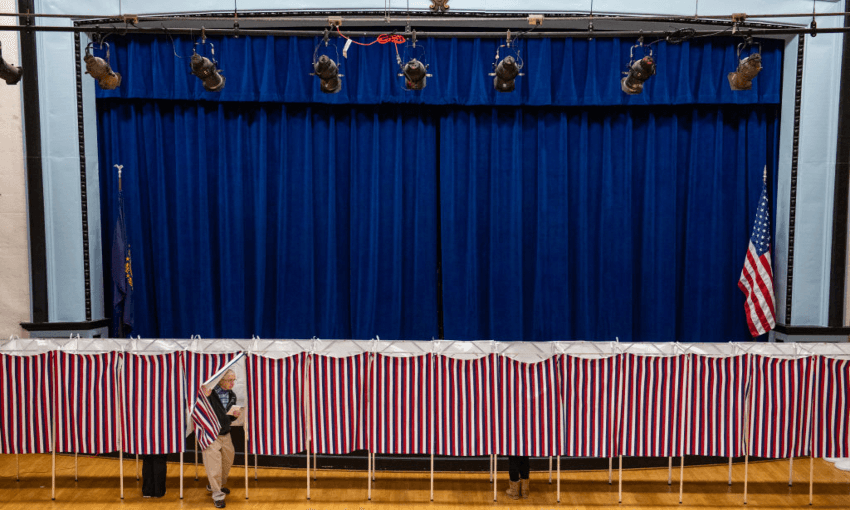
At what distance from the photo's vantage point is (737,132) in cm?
877

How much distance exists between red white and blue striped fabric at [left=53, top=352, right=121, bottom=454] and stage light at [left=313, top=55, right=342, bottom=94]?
3.69 metres

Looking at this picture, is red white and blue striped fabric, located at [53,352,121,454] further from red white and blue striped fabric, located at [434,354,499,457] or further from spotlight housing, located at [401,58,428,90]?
spotlight housing, located at [401,58,428,90]

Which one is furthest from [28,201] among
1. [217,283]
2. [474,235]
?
[474,235]

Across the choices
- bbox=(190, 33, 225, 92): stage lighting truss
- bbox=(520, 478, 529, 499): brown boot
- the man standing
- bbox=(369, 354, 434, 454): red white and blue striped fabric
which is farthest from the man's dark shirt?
bbox=(190, 33, 225, 92): stage lighting truss

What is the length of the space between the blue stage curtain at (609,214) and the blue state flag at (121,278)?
14.6 feet

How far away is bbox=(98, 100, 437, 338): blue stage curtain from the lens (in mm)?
8781

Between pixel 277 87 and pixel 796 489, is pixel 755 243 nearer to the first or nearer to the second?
pixel 796 489

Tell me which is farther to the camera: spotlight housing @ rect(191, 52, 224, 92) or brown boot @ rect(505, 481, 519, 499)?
spotlight housing @ rect(191, 52, 224, 92)

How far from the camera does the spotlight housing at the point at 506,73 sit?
6.87 meters

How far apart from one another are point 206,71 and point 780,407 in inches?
276

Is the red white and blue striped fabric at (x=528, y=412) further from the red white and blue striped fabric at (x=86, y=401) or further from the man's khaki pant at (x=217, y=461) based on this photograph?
the red white and blue striped fabric at (x=86, y=401)

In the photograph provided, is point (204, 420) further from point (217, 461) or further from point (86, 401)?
point (86, 401)

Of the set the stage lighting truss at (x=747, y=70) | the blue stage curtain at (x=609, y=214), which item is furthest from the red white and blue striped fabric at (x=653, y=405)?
the stage lighting truss at (x=747, y=70)

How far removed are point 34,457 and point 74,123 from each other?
171 inches
